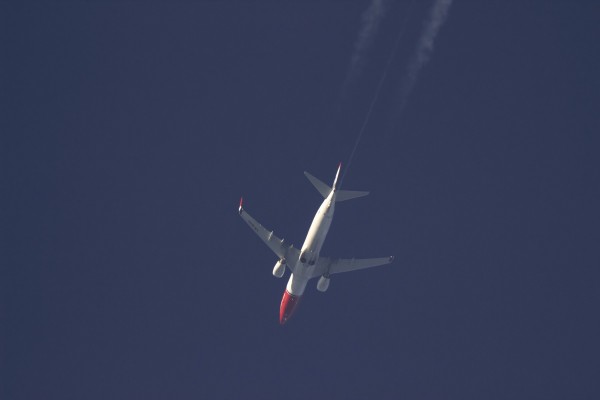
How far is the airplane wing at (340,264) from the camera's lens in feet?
232

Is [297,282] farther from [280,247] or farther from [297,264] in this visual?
[280,247]

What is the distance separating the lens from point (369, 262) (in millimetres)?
70875

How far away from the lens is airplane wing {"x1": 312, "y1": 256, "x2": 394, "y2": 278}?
7056cm

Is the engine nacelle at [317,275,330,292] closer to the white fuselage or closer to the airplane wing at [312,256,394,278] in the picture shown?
the airplane wing at [312,256,394,278]

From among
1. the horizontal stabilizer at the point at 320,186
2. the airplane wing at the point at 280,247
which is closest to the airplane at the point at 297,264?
the airplane wing at the point at 280,247

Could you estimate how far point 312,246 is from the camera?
215ft

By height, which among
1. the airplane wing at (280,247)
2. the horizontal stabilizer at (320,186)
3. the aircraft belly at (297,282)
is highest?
the horizontal stabilizer at (320,186)

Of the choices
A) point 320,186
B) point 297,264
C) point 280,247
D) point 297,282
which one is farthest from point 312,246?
point 297,282

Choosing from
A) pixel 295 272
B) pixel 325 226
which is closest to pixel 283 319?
pixel 295 272

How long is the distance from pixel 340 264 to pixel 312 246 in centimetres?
600

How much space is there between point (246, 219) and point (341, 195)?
10109 millimetres

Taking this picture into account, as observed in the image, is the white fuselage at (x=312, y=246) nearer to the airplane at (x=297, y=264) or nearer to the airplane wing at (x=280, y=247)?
the airplane at (x=297, y=264)

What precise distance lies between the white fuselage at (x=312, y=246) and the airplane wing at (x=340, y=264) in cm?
130

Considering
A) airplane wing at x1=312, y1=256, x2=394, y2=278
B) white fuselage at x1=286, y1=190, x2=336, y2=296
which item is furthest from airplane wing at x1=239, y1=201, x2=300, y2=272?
airplane wing at x1=312, y1=256, x2=394, y2=278
